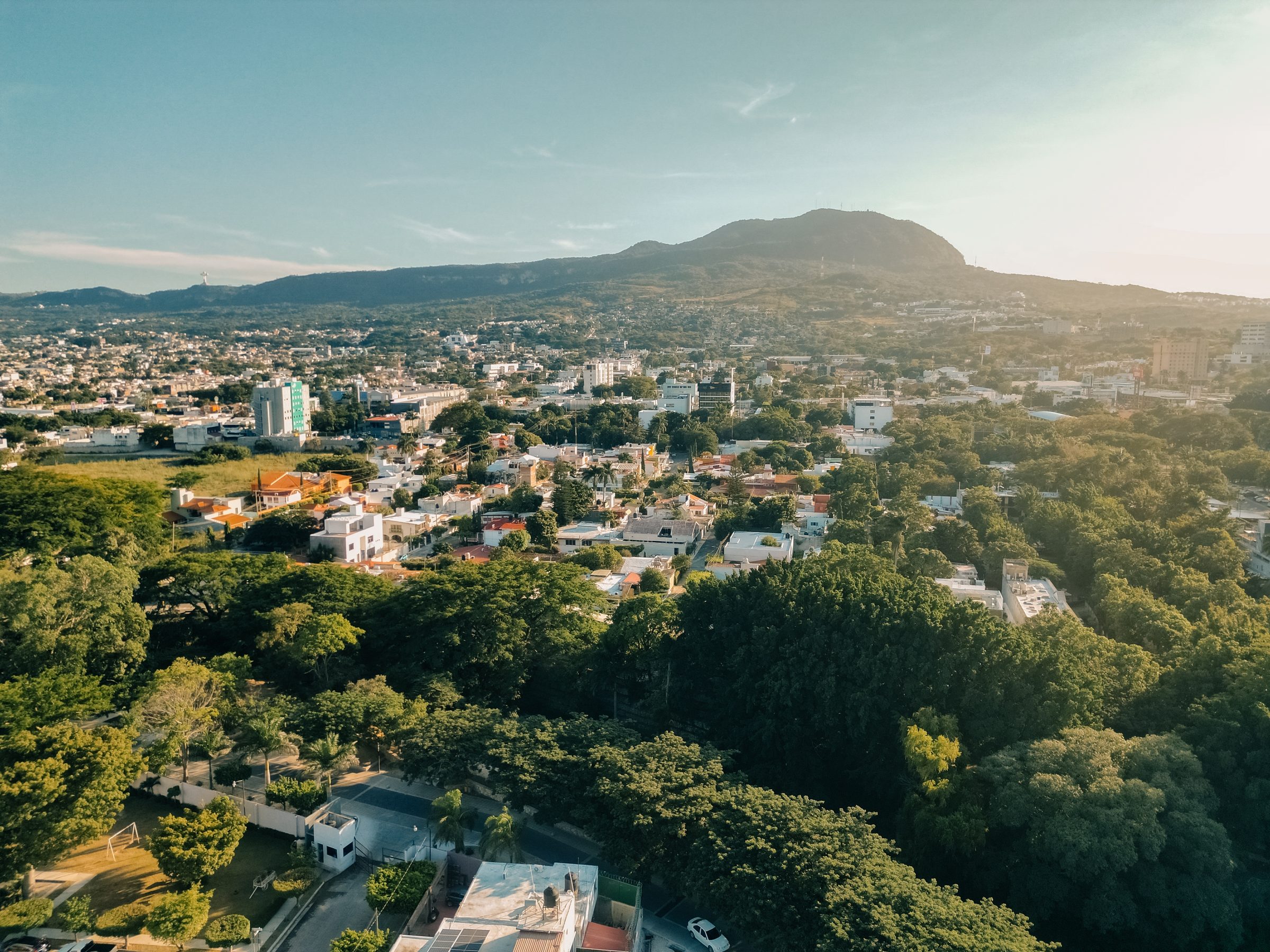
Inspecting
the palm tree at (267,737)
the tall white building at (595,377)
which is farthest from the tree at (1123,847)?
the tall white building at (595,377)

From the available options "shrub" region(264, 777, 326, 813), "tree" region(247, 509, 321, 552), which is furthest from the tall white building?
"shrub" region(264, 777, 326, 813)

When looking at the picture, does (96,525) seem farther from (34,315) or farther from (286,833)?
(34,315)

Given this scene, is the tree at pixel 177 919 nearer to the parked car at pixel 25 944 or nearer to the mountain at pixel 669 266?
the parked car at pixel 25 944

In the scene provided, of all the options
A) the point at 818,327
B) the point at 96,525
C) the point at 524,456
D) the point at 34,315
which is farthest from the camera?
the point at 34,315

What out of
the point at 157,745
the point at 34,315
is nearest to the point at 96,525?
the point at 157,745

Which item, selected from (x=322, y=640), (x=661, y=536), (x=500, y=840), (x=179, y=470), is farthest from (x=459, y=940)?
(x=179, y=470)
